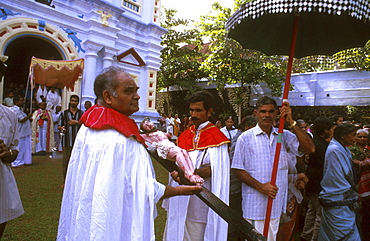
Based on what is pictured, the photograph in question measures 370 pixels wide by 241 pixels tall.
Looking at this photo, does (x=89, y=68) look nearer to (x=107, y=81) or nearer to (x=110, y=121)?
(x=107, y=81)

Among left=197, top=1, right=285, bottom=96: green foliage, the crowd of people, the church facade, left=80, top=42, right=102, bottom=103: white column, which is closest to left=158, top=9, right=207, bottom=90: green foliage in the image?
left=197, top=1, right=285, bottom=96: green foliage

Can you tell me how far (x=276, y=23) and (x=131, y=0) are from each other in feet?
35.6

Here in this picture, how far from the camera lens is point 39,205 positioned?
487 cm

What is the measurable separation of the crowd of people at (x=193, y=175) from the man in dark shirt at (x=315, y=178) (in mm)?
13

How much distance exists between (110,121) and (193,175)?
80 centimetres

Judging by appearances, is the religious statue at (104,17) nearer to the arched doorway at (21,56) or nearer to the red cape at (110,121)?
the arched doorway at (21,56)

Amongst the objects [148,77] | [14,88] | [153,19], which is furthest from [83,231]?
[14,88]

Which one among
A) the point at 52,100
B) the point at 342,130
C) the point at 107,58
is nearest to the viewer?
the point at 342,130

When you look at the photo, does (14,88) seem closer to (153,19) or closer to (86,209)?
(153,19)

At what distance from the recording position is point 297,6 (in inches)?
82.5

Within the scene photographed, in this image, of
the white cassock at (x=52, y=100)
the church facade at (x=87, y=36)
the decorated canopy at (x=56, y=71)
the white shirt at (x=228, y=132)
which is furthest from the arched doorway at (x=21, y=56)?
the white shirt at (x=228, y=132)

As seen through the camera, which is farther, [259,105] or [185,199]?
[259,105]

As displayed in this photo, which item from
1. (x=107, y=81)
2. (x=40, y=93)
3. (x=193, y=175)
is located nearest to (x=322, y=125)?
(x=193, y=175)

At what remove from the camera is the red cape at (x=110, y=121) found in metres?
1.85
